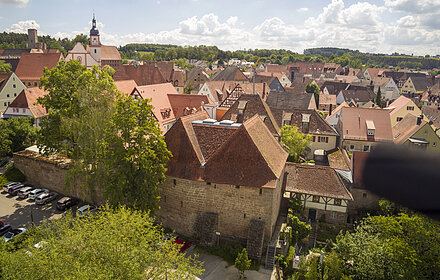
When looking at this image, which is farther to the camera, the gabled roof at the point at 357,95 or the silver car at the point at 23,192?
the gabled roof at the point at 357,95

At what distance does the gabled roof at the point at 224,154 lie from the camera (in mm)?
26730

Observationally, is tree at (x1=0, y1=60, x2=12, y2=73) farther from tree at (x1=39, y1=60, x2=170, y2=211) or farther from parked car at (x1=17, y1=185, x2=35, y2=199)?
parked car at (x1=17, y1=185, x2=35, y2=199)

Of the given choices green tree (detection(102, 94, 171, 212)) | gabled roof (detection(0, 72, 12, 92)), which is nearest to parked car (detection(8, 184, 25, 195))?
green tree (detection(102, 94, 171, 212))

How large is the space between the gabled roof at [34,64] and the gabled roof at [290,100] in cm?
5101

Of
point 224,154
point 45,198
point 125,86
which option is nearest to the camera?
point 224,154

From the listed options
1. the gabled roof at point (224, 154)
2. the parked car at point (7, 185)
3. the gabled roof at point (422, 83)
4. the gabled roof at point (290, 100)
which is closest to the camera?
the gabled roof at point (224, 154)

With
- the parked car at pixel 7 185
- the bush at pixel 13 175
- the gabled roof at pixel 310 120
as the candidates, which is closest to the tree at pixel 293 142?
the gabled roof at pixel 310 120

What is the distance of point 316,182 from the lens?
32.3m

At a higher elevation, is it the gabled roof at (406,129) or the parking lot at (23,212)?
the gabled roof at (406,129)

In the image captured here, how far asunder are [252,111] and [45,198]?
26.5 metres

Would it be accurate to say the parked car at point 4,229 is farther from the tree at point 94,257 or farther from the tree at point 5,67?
the tree at point 5,67

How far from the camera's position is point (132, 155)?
2542cm

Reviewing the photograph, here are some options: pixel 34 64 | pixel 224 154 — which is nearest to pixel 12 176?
pixel 224 154

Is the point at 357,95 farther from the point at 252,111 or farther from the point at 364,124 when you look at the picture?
the point at 252,111
